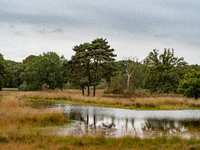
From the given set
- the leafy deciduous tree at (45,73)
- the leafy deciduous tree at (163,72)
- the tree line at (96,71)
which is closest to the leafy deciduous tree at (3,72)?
the tree line at (96,71)

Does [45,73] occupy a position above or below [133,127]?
above

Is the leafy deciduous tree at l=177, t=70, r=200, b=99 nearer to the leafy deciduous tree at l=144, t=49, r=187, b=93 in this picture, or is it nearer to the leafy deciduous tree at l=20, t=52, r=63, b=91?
the leafy deciduous tree at l=144, t=49, r=187, b=93

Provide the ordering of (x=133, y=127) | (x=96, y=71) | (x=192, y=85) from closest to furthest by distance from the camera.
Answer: (x=133, y=127) → (x=192, y=85) → (x=96, y=71)

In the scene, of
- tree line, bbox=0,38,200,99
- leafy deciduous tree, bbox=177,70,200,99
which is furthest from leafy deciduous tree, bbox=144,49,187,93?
leafy deciduous tree, bbox=177,70,200,99

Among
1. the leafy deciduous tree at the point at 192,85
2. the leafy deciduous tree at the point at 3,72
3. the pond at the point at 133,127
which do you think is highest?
the leafy deciduous tree at the point at 3,72

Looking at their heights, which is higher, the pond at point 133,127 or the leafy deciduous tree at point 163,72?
the leafy deciduous tree at point 163,72

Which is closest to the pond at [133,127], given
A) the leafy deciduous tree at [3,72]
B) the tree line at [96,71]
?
the tree line at [96,71]

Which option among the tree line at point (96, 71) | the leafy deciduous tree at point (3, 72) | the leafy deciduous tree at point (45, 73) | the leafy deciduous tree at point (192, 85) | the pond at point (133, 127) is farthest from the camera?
the leafy deciduous tree at point (45, 73)

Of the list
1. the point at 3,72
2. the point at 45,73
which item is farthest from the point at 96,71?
the point at 3,72

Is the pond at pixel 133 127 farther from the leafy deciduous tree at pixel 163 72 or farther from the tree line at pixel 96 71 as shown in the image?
the leafy deciduous tree at pixel 163 72

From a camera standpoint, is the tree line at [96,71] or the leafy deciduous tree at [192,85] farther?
the tree line at [96,71]

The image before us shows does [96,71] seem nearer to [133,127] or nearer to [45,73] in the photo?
[45,73]

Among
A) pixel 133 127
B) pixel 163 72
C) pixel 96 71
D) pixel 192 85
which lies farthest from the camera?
pixel 163 72

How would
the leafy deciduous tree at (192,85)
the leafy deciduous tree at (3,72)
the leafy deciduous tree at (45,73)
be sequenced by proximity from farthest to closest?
the leafy deciduous tree at (45,73) → the leafy deciduous tree at (3,72) → the leafy deciduous tree at (192,85)
